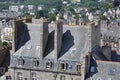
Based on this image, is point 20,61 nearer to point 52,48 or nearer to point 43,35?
point 52,48

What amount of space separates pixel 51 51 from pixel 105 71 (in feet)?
32.7

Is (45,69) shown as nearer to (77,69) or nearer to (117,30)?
(77,69)

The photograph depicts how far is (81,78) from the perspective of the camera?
61844mm

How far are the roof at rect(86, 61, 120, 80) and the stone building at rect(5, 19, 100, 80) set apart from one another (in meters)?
1.56

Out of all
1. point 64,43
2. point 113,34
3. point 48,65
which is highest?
point 64,43

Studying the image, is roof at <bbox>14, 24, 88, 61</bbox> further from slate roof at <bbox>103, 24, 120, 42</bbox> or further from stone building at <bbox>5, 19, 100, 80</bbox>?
slate roof at <bbox>103, 24, 120, 42</bbox>

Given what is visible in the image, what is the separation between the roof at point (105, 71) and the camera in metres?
61.3

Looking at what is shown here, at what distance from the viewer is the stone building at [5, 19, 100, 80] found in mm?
62875

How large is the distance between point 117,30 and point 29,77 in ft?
206

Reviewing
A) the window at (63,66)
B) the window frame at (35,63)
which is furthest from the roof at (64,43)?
the window at (63,66)

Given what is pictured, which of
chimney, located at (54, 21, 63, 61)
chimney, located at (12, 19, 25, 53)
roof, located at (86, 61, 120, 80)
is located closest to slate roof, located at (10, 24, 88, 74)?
chimney, located at (12, 19, 25, 53)

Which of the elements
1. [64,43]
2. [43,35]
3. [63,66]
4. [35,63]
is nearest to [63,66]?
[63,66]

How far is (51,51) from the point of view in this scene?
214 ft

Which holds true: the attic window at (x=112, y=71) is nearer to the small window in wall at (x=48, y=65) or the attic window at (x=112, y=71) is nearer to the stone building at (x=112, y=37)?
the small window in wall at (x=48, y=65)
